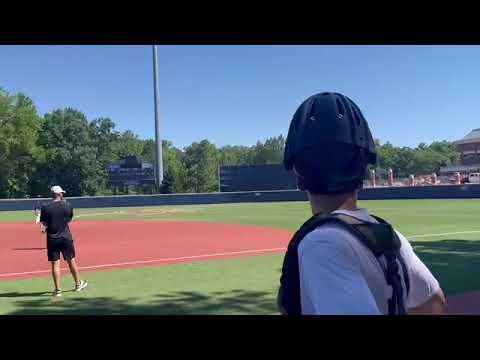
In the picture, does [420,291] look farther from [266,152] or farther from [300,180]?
[266,152]

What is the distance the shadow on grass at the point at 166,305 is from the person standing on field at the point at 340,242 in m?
5.97

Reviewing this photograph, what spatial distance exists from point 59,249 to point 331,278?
878cm

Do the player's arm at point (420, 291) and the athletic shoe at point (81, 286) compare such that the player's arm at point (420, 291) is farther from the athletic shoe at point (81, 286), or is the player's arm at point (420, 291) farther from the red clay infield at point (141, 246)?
the red clay infield at point (141, 246)

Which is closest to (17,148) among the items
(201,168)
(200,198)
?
(201,168)

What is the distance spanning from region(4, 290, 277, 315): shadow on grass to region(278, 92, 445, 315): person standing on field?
597 cm

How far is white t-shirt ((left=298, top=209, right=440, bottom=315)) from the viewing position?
1.16m

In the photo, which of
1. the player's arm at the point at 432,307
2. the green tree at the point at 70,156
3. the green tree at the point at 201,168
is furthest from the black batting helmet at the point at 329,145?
the green tree at the point at 70,156

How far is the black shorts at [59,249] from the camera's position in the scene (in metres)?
9.12

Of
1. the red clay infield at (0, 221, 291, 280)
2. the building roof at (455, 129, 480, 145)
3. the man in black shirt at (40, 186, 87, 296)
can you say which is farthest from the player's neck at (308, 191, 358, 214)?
the building roof at (455, 129, 480, 145)

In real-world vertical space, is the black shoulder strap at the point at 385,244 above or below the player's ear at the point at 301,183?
below

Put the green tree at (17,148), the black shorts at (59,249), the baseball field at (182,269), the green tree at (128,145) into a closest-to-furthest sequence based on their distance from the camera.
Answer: the baseball field at (182,269) → the black shorts at (59,249) → the green tree at (17,148) → the green tree at (128,145)

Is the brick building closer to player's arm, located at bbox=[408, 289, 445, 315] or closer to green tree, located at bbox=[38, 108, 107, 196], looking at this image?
green tree, located at bbox=[38, 108, 107, 196]

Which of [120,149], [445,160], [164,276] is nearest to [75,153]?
[120,149]
